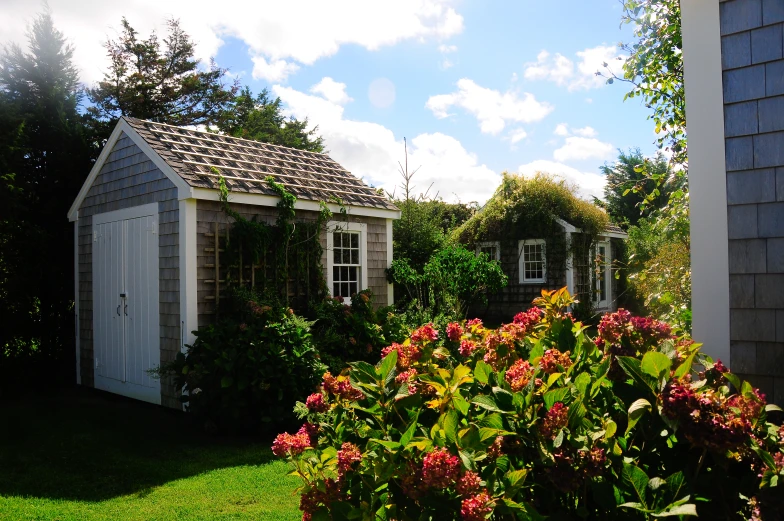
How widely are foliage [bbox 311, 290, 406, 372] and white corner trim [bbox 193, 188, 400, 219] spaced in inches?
57.0

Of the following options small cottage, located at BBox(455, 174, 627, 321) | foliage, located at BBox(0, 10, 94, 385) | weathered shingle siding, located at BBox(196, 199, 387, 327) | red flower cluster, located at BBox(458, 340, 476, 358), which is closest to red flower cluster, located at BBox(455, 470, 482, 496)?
red flower cluster, located at BBox(458, 340, 476, 358)

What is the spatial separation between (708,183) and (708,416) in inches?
93.3

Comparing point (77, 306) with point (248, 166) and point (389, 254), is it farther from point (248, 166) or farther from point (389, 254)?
point (389, 254)

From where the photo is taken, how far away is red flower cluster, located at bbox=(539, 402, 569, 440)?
76.7 inches

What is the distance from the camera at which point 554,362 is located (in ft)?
7.76

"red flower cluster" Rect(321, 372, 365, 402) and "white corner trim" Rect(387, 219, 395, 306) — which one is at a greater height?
"white corner trim" Rect(387, 219, 395, 306)

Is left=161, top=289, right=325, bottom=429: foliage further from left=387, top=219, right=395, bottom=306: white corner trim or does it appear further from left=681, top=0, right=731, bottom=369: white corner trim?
left=681, top=0, right=731, bottom=369: white corner trim

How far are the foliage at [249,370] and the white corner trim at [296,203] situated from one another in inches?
66.0

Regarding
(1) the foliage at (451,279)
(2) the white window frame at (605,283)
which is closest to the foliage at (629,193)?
(2) the white window frame at (605,283)

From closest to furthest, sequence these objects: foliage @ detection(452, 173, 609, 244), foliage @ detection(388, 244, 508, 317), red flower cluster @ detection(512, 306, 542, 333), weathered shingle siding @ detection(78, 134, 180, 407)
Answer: red flower cluster @ detection(512, 306, 542, 333) < weathered shingle siding @ detection(78, 134, 180, 407) < foliage @ detection(388, 244, 508, 317) < foliage @ detection(452, 173, 609, 244)

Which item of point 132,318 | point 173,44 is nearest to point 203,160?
point 132,318

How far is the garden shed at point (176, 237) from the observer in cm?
802

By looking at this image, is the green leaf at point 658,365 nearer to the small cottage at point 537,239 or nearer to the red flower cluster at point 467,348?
the red flower cluster at point 467,348

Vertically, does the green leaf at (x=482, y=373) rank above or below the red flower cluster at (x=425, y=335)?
below
